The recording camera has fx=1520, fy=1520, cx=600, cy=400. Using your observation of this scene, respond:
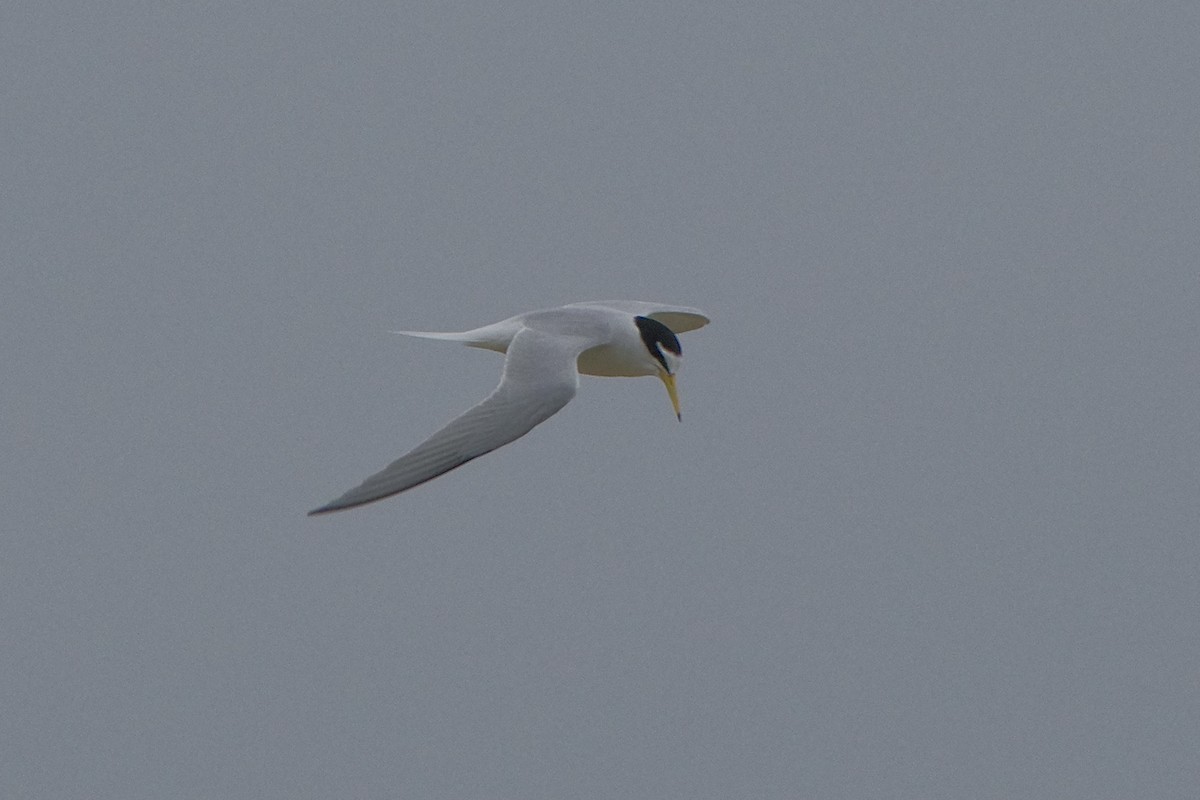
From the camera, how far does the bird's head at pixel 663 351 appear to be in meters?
8.88

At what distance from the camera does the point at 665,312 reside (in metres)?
10.3

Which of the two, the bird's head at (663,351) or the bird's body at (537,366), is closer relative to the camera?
the bird's body at (537,366)

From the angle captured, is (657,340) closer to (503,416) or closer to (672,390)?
(672,390)

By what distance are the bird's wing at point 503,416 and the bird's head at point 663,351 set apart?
0.53m

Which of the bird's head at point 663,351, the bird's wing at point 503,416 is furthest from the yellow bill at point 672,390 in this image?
the bird's wing at point 503,416

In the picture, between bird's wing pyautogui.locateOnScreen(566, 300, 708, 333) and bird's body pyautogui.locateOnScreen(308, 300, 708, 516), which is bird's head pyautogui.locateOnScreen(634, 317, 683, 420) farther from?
bird's wing pyautogui.locateOnScreen(566, 300, 708, 333)

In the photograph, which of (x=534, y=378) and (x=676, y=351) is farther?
(x=676, y=351)

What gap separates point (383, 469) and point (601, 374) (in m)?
2.84

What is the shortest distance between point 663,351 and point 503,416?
5.84 feet

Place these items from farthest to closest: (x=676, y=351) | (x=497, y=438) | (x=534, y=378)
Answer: (x=676, y=351) < (x=534, y=378) < (x=497, y=438)

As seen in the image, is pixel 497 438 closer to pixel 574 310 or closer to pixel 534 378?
pixel 534 378

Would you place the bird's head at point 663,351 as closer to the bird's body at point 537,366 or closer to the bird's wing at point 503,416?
the bird's body at point 537,366

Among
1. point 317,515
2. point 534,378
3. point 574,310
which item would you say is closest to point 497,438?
point 534,378

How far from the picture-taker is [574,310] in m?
9.02
